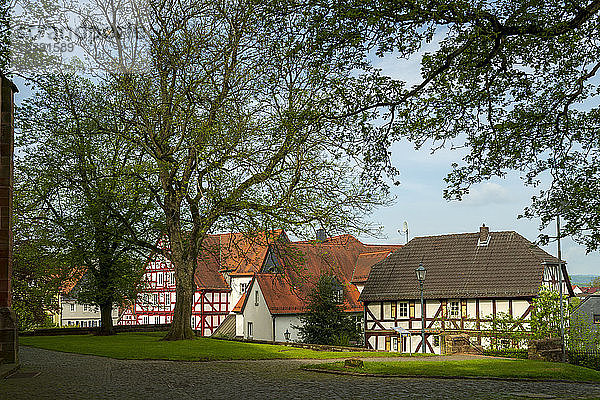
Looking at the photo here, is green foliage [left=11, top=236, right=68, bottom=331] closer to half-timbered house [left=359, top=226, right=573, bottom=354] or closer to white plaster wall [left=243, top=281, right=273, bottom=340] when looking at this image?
half-timbered house [left=359, top=226, right=573, bottom=354]

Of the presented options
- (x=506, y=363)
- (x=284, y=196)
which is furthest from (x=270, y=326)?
(x=506, y=363)

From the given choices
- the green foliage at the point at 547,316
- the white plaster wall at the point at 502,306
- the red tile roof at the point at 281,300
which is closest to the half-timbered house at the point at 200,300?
the red tile roof at the point at 281,300

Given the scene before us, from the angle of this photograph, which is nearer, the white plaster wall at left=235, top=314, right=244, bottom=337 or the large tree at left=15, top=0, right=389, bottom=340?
the large tree at left=15, top=0, right=389, bottom=340

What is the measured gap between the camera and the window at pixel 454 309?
44853 millimetres

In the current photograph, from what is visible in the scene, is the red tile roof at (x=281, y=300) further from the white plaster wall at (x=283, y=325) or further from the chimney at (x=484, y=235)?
the chimney at (x=484, y=235)

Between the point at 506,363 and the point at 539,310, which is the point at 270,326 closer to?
the point at 539,310

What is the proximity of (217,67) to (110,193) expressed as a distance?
8228 millimetres

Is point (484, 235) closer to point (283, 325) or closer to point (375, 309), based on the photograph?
point (375, 309)

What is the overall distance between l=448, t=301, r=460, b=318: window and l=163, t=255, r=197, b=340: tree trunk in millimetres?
22083

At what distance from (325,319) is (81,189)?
18.4 m

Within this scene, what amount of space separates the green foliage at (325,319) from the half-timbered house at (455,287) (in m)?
3.66

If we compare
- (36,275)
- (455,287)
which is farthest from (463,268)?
(36,275)

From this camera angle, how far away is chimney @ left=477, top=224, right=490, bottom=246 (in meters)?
48.3

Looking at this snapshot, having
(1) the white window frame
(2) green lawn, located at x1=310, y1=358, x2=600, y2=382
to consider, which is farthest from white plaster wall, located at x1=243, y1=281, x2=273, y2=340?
(2) green lawn, located at x1=310, y1=358, x2=600, y2=382
